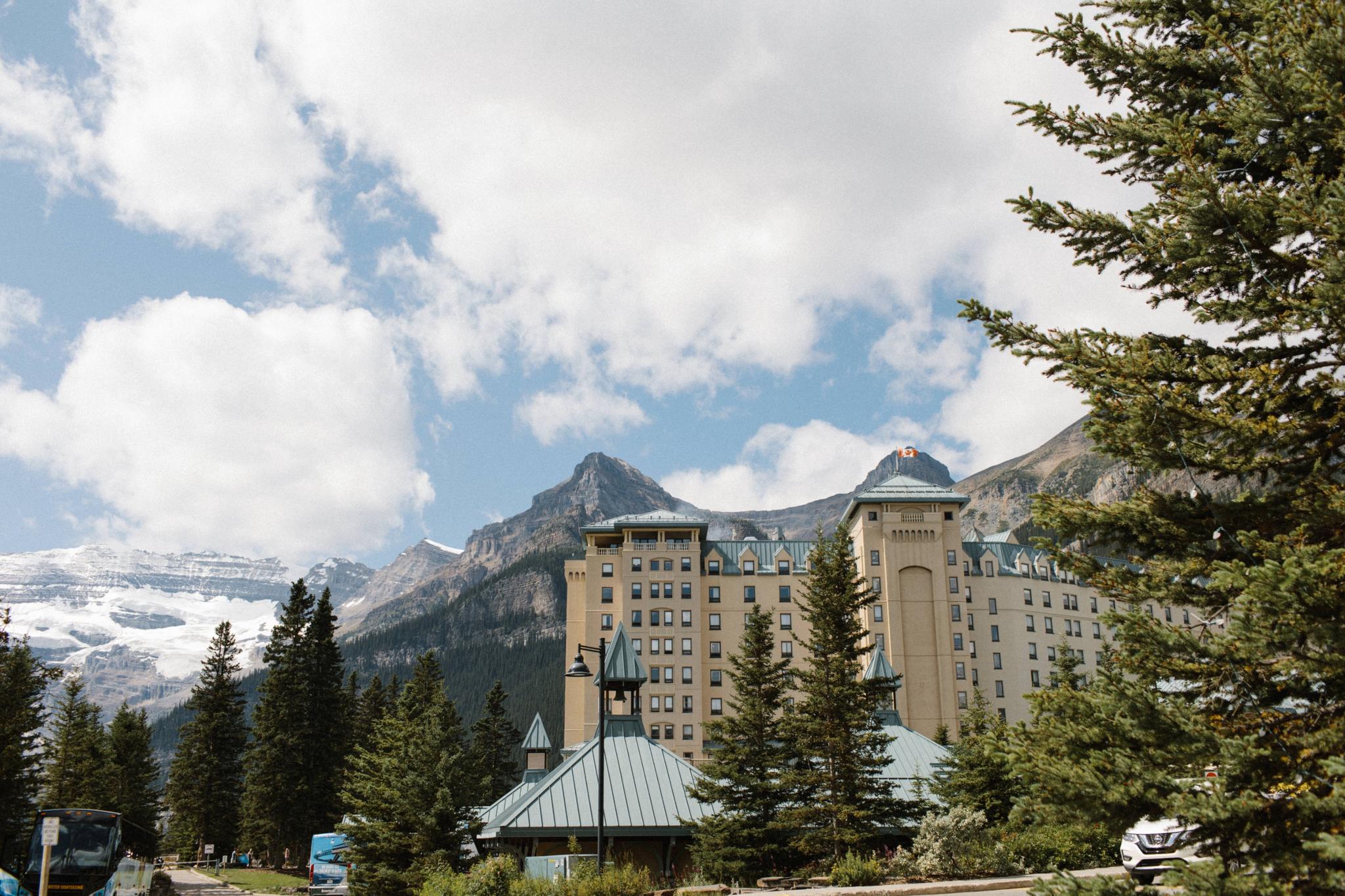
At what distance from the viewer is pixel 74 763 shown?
2864 inches

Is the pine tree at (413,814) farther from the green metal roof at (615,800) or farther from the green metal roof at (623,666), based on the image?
the green metal roof at (623,666)

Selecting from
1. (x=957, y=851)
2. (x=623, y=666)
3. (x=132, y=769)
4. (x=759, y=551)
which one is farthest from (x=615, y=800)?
(x=132, y=769)

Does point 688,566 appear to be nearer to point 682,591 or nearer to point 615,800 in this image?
point 682,591

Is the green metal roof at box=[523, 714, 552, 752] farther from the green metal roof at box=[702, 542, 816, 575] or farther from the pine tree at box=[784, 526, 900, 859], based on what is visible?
the green metal roof at box=[702, 542, 816, 575]

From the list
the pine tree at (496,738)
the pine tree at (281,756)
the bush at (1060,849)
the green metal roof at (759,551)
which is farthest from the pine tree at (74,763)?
the bush at (1060,849)

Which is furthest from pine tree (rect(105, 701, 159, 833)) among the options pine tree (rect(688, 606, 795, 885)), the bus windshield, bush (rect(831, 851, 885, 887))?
bush (rect(831, 851, 885, 887))

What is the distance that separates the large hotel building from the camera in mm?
89438

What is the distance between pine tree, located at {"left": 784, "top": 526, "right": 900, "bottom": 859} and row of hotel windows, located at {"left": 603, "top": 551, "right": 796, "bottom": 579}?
2328 inches

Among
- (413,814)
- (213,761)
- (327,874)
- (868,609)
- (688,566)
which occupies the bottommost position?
(327,874)

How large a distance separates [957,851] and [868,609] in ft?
200

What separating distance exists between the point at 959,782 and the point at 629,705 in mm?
13170

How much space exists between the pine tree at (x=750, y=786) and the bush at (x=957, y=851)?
4.87m

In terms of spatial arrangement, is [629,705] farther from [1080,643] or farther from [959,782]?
[1080,643]

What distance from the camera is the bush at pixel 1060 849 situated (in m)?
30.4
